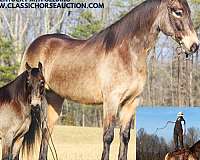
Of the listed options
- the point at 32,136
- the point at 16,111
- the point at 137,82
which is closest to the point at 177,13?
the point at 137,82

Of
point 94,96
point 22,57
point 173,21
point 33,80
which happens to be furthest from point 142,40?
point 22,57

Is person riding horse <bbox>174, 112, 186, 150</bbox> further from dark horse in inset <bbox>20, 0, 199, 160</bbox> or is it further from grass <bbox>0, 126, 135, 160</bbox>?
dark horse in inset <bbox>20, 0, 199, 160</bbox>

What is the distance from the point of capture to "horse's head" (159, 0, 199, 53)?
14.9 ft

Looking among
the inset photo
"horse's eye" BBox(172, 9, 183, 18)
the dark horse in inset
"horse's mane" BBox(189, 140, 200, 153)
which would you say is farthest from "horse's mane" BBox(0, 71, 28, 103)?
"horse's mane" BBox(189, 140, 200, 153)

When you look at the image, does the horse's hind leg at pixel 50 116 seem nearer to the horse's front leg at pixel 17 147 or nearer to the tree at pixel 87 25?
the horse's front leg at pixel 17 147

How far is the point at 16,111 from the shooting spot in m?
4.57

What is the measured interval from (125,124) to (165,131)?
82cm

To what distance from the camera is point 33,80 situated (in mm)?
4367

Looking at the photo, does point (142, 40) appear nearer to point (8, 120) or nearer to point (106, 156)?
point (106, 156)

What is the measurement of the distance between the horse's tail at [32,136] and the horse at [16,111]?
9.4 inches

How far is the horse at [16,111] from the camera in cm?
446

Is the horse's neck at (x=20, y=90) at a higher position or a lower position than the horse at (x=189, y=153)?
higher

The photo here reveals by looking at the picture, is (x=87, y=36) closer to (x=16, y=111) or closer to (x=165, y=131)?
(x=16, y=111)

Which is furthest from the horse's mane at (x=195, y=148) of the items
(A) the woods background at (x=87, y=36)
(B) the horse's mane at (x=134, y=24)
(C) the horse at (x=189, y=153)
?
(B) the horse's mane at (x=134, y=24)
